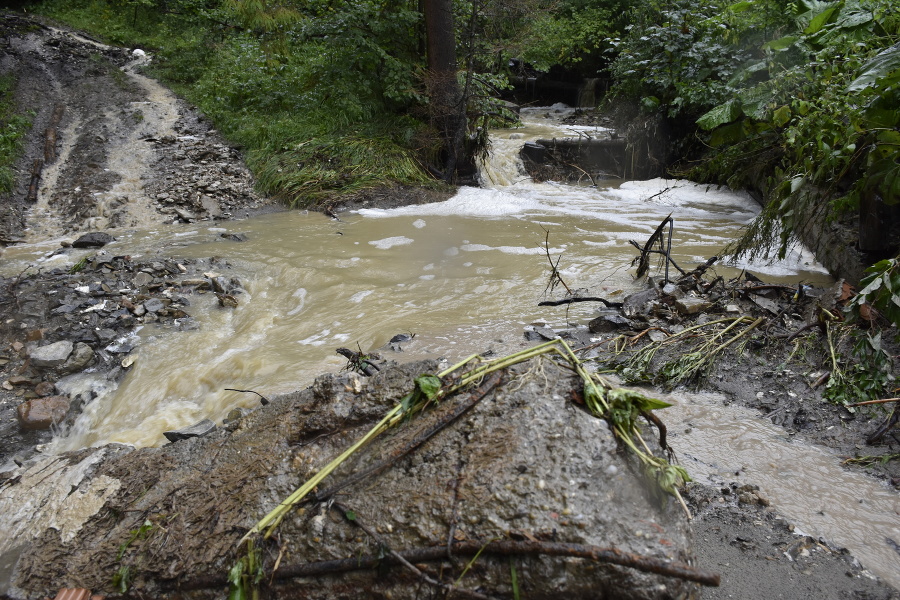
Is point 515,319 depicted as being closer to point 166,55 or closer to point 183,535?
point 183,535

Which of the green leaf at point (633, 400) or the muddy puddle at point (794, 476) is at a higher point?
the green leaf at point (633, 400)

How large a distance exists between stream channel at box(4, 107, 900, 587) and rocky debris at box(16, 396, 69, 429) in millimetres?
134

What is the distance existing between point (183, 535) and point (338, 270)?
15.2 feet

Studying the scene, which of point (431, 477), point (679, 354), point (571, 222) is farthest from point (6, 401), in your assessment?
point (571, 222)

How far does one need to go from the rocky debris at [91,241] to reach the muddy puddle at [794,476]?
22.2 ft

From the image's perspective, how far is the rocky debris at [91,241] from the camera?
6762 millimetres

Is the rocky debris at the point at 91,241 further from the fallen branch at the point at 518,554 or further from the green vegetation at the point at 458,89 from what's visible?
the fallen branch at the point at 518,554

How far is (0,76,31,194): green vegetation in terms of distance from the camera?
8.43 meters

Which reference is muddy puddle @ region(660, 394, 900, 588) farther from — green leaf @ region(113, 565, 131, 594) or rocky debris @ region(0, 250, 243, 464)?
rocky debris @ region(0, 250, 243, 464)

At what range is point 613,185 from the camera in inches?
432

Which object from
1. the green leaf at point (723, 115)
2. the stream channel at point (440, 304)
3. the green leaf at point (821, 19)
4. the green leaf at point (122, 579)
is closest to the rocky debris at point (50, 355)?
the stream channel at point (440, 304)

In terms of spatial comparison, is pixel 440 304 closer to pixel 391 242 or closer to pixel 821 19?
pixel 391 242

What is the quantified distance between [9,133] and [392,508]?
11548 mm

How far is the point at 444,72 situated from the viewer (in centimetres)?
966
